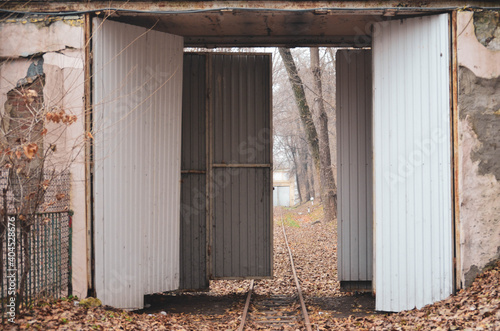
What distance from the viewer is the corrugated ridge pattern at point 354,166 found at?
10.9 meters

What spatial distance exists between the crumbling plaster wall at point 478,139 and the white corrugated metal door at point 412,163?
0.22 metres

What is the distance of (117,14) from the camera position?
8.40 m

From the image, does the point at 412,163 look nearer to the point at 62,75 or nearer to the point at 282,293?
the point at 282,293

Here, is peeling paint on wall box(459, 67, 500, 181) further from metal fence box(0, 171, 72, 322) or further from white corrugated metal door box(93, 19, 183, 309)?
metal fence box(0, 171, 72, 322)

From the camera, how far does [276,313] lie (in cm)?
957

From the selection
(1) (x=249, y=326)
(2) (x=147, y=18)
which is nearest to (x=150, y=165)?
(2) (x=147, y=18)

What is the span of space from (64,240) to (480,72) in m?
6.88

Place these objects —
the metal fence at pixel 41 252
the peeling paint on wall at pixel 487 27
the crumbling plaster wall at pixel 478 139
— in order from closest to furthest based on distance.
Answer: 1. the metal fence at pixel 41 252
2. the crumbling plaster wall at pixel 478 139
3. the peeling paint on wall at pixel 487 27

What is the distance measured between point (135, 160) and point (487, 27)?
6.01 m

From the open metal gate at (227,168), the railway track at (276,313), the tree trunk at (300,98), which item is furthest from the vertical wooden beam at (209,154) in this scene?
the tree trunk at (300,98)

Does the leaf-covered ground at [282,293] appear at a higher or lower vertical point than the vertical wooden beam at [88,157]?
lower

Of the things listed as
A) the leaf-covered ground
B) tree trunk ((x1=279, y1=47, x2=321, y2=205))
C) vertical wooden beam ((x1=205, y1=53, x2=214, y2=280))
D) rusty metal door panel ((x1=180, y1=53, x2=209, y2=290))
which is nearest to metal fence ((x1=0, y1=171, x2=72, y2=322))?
the leaf-covered ground

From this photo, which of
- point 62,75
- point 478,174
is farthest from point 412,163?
point 62,75

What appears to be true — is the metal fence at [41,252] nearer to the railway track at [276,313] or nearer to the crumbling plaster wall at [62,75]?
the crumbling plaster wall at [62,75]
